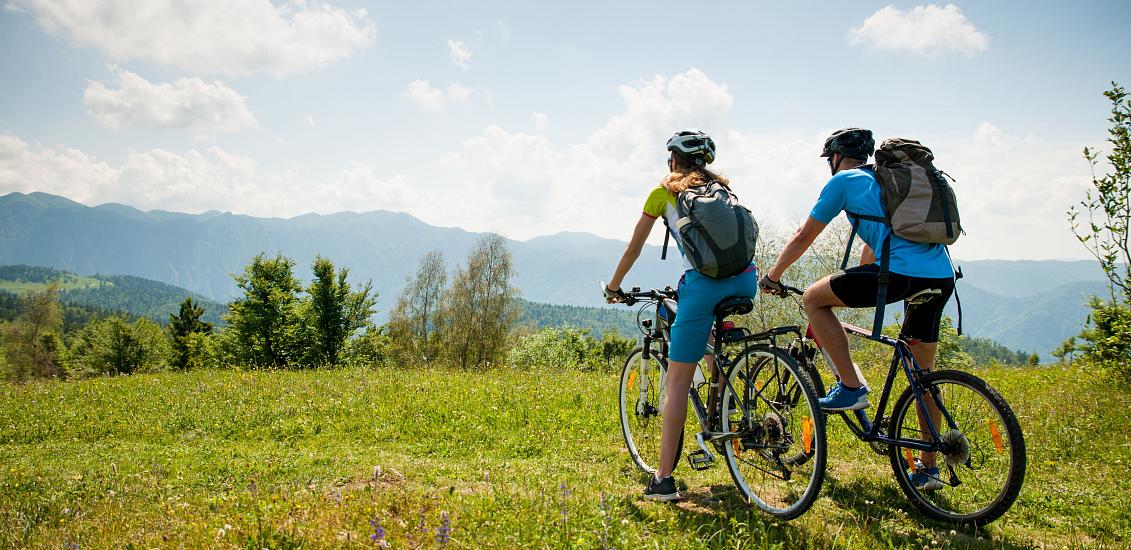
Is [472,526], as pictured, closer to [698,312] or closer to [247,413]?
[698,312]

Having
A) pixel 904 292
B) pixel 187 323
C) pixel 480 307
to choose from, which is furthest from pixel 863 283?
pixel 187 323

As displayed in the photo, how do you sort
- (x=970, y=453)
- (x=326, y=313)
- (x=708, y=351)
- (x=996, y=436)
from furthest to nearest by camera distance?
1. (x=326, y=313)
2. (x=708, y=351)
3. (x=970, y=453)
4. (x=996, y=436)

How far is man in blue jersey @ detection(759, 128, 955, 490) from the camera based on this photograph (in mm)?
4230

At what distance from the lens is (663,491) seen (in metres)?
4.79

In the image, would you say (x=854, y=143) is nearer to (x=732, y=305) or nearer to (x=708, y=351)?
(x=732, y=305)

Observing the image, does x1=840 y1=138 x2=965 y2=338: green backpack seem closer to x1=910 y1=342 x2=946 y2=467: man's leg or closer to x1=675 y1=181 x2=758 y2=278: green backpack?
x1=910 y1=342 x2=946 y2=467: man's leg

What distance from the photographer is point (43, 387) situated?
521 inches

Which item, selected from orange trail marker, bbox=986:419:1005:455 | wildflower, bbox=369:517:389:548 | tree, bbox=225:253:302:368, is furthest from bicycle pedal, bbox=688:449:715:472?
tree, bbox=225:253:302:368

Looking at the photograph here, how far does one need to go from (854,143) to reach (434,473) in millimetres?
5091

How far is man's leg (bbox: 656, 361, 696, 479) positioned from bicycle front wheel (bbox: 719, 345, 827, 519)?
36cm

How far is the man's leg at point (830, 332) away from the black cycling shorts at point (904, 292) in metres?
0.12

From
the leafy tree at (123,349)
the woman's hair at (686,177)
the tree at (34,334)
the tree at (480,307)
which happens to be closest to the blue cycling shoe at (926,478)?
the woman's hair at (686,177)

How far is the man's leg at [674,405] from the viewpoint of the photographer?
183 inches

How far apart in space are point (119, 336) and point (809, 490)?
72.9 metres
